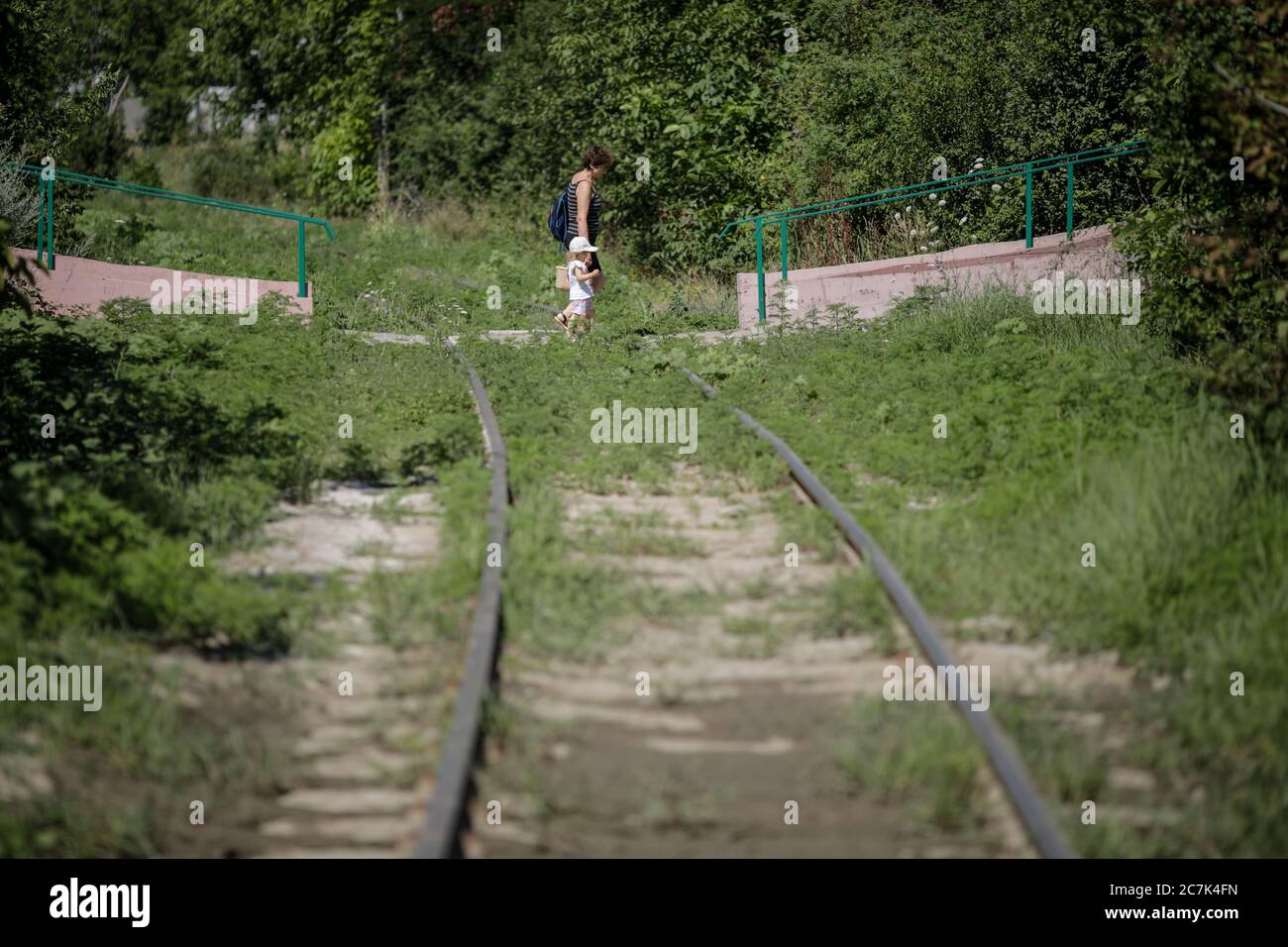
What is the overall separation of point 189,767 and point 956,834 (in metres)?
2.61

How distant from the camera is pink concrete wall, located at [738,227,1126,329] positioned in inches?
580

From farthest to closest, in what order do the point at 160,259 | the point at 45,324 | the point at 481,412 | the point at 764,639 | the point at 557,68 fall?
the point at 557,68 < the point at 160,259 < the point at 45,324 < the point at 481,412 < the point at 764,639

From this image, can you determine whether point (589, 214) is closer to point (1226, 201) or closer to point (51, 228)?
point (51, 228)

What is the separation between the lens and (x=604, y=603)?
6328 millimetres

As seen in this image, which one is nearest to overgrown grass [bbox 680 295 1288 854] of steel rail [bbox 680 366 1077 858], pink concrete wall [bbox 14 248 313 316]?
steel rail [bbox 680 366 1077 858]

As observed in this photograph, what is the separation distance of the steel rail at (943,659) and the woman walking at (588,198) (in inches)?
242

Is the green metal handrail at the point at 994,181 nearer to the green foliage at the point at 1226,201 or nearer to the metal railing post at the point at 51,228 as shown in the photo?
the green foliage at the point at 1226,201

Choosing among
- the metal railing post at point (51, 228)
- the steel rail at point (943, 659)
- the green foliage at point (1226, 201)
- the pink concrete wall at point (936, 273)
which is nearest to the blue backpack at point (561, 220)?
the pink concrete wall at point (936, 273)

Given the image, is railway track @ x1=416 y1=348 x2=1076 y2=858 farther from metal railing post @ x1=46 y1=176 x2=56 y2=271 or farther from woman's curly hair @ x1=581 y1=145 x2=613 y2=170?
metal railing post @ x1=46 y1=176 x2=56 y2=271

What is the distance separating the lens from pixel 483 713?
4949 millimetres

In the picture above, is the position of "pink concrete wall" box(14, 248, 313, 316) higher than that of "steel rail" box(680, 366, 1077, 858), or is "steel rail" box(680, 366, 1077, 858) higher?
"pink concrete wall" box(14, 248, 313, 316)

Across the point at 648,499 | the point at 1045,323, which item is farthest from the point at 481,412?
the point at 1045,323

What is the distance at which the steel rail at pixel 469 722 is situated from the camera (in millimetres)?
3967
